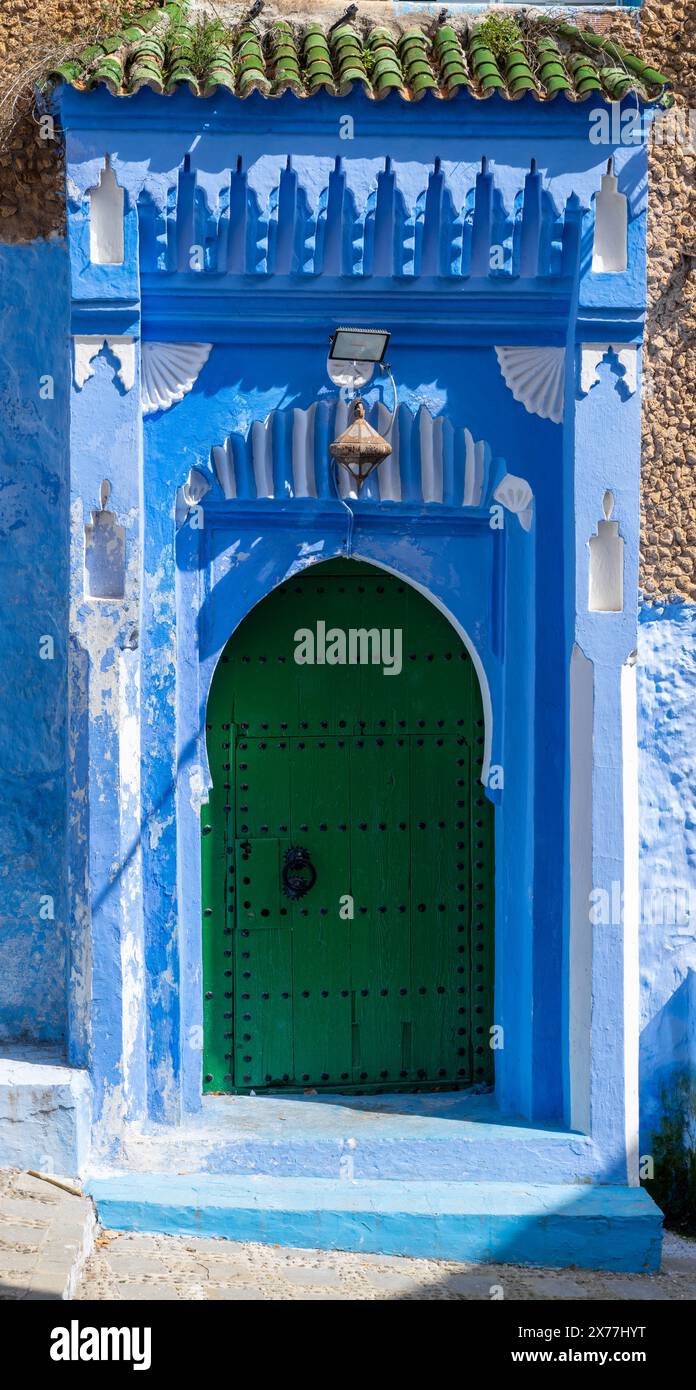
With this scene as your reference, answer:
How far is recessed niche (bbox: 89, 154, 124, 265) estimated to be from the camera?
5.54 m

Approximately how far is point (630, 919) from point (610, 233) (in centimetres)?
268

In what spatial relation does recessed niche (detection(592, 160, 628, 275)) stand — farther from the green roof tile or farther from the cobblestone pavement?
the cobblestone pavement

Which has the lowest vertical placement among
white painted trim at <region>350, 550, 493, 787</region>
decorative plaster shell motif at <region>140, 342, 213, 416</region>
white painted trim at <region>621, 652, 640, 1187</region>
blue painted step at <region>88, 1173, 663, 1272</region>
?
blue painted step at <region>88, 1173, 663, 1272</region>

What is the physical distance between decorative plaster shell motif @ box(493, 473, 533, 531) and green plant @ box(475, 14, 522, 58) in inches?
65.5

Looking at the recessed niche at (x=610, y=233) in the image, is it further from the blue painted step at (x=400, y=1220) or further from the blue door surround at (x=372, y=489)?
the blue painted step at (x=400, y=1220)

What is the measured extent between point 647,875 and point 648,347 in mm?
2273

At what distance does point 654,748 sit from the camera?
632 cm

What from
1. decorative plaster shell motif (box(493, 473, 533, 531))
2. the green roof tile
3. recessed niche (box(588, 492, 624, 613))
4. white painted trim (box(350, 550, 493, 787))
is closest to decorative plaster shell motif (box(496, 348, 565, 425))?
decorative plaster shell motif (box(493, 473, 533, 531))

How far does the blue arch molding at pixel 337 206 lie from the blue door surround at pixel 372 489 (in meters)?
0.01

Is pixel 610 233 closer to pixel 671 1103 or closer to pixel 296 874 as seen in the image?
pixel 296 874

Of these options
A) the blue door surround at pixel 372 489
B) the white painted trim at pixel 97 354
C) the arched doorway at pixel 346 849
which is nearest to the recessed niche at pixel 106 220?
the blue door surround at pixel 372 489

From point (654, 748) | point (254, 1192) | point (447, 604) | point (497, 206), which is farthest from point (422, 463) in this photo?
point (254, 1192)

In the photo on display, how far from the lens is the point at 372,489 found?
588 centimetres

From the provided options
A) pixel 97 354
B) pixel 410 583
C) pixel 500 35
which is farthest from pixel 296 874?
pixel 500 35
